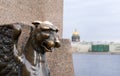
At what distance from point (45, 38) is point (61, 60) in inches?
59.0

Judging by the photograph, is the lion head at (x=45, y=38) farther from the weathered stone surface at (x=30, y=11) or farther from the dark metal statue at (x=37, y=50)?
the weathered stone surface at (x=30, y=11)

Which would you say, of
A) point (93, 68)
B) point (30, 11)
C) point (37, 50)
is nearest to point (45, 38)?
point (37, 50)

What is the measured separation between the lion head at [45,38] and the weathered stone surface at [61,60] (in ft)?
4.53

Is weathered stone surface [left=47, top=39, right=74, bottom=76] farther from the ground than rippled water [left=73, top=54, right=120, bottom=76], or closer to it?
farther from the ground

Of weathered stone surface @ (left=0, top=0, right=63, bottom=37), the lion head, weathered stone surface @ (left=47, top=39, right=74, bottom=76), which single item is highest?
weathered stone surface @ (left=0, top=0, right=63, bottom=37)

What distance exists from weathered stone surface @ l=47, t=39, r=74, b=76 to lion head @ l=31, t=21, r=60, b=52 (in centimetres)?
138

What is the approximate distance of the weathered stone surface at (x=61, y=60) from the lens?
4.41 metres

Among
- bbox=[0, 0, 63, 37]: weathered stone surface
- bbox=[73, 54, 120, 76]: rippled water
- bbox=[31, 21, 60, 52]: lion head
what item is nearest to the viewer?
bbox=[31, 21, 60, 52]: lion head

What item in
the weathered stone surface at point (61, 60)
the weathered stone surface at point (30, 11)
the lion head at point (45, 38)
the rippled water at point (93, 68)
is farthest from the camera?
the rippled water at point (93, 68)

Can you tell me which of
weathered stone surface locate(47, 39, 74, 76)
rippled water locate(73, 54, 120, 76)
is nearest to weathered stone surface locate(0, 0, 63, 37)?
weathered stone surface locate(47, 39, 74, 76)

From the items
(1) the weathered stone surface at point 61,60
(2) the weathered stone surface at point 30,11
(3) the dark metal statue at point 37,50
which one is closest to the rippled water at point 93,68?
(2) the weathered stone surface at point 30,11

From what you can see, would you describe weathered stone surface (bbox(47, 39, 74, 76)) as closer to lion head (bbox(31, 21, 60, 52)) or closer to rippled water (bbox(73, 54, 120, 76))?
lion head (bbox(31, 21, 60, 52))

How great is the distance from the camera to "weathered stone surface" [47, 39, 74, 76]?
174 inches

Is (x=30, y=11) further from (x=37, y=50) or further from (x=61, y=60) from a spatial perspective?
(x=37, y=50)
